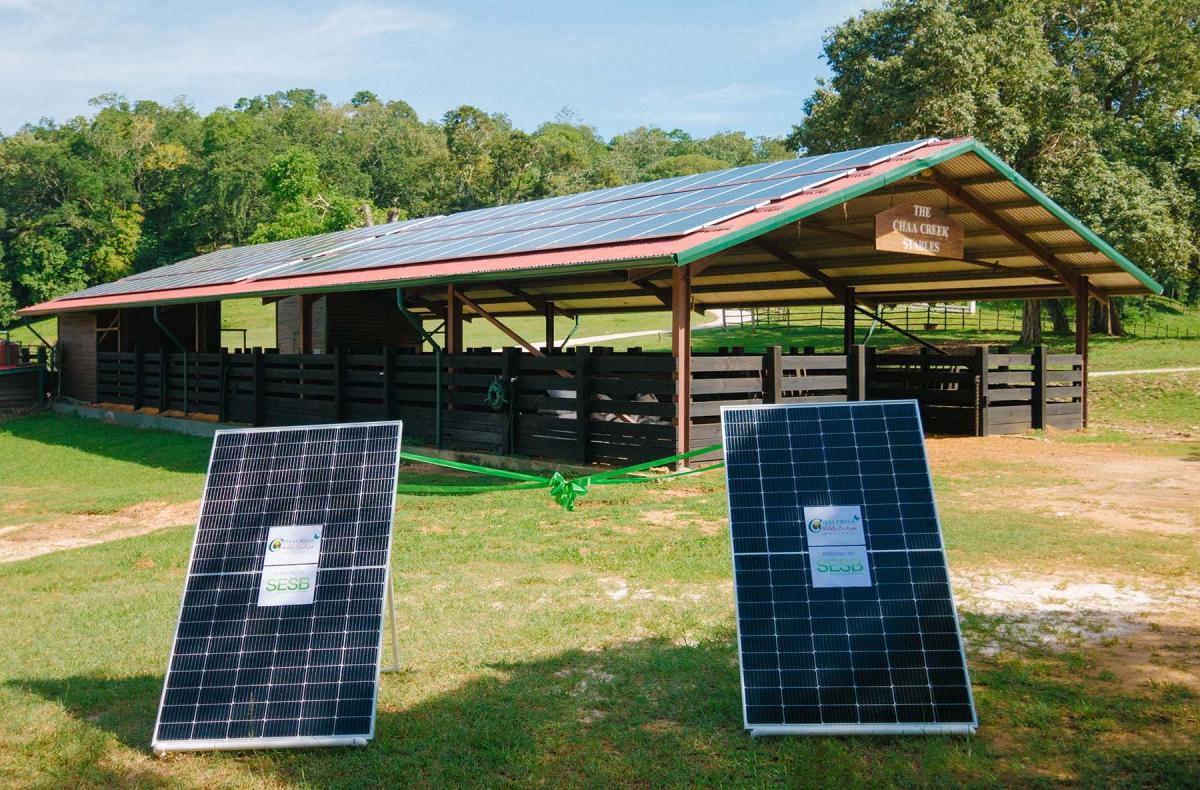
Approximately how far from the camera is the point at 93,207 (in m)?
76.8

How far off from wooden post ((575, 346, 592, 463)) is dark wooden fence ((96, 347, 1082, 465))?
0.02 metres

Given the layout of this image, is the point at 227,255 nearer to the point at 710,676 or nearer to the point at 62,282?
the point at 710,676

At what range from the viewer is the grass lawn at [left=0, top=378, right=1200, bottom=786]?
15.1ft

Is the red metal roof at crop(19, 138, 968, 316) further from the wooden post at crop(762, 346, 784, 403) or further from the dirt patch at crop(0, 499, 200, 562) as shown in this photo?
the dirt patch at crop(0, 499, 200, 562)

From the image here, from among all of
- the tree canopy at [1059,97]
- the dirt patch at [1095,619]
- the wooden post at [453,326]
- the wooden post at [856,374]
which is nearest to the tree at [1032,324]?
the tree canopy at [1059,97]

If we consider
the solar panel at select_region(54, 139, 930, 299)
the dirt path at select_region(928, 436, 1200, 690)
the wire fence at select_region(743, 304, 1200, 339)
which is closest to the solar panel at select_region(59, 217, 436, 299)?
the solar panel at select_region(54, 139, 930, 299)

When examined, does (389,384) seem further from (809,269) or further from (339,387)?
(809,269)

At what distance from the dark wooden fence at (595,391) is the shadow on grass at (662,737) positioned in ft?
18.1

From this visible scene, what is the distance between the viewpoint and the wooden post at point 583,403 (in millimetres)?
13508

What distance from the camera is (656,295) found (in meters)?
18.0

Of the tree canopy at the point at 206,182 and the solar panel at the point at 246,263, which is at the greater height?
the tree canopy at the point at 206,182

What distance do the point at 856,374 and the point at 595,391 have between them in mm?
4575

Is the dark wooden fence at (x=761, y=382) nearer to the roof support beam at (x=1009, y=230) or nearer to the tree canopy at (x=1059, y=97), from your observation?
the roof support beam at (x=1009, y=230)

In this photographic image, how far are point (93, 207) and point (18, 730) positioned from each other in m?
81.1
